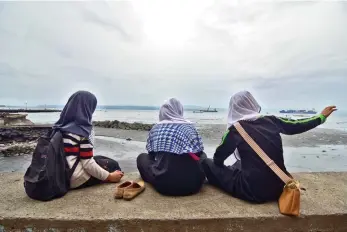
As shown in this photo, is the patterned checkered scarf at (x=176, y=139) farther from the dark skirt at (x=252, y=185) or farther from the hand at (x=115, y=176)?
the hand at (x=115, y=176)

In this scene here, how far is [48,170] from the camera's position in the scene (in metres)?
2.78

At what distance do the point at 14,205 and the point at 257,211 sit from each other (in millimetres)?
2343

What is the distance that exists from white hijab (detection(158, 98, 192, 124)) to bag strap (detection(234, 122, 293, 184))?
0.75 metres

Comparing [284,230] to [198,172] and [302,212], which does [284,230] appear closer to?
[302,212]

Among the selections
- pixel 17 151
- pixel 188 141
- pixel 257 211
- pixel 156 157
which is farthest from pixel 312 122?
pixel 17 151

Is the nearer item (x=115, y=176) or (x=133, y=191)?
(x=133, y=191)

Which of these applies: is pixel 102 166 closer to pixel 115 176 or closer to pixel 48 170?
pixel 115 176

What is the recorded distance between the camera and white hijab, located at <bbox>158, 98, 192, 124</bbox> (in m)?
3.35

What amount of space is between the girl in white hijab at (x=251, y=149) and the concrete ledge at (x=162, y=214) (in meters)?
0.14

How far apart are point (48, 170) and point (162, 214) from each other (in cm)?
118

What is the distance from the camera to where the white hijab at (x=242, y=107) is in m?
3.04

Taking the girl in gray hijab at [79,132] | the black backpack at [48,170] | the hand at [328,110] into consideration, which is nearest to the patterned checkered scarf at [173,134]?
the girl in gray hijab at [79,132]

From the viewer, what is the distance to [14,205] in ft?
9.25

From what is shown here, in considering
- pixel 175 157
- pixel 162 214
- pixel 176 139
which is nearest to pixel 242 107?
pixel 176 139
